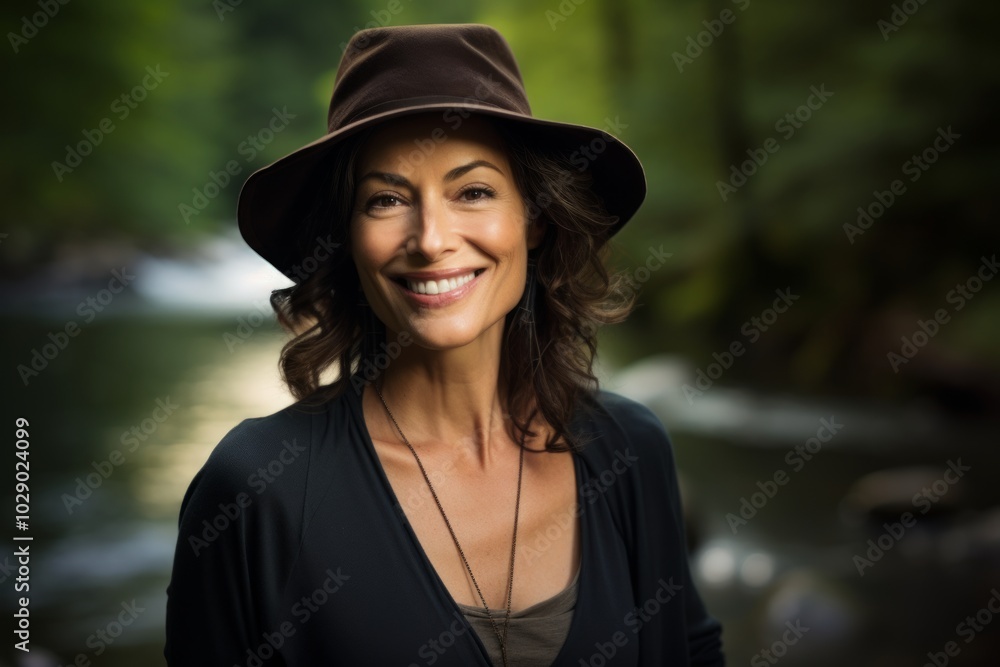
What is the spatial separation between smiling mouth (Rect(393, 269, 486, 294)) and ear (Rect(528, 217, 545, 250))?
0.74 ft

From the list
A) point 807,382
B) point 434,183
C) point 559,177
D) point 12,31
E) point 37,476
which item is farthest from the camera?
point 12,31

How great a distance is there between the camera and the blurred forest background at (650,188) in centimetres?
628

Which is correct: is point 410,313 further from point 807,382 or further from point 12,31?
point 12,31

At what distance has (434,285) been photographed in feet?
4.32

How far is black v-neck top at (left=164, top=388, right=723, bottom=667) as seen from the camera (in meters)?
1.28

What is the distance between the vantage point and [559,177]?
1.44 m

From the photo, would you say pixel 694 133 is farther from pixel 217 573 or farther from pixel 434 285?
pixel 217 573

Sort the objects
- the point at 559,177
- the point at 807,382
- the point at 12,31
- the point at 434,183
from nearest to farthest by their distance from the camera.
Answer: the point at 434,183
the point at 559,177
the point at 807,382
the point at 12,31

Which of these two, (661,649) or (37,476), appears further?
(37,476)

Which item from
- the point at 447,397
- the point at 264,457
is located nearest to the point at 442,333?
the point at 447,397

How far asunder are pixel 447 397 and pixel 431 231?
0.32m

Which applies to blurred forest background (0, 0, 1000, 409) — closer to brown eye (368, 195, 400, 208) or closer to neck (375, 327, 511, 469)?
neck (375, 327, 511, 469)

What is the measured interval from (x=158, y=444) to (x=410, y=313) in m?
6.14

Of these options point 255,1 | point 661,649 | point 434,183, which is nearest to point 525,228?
point 434,183
